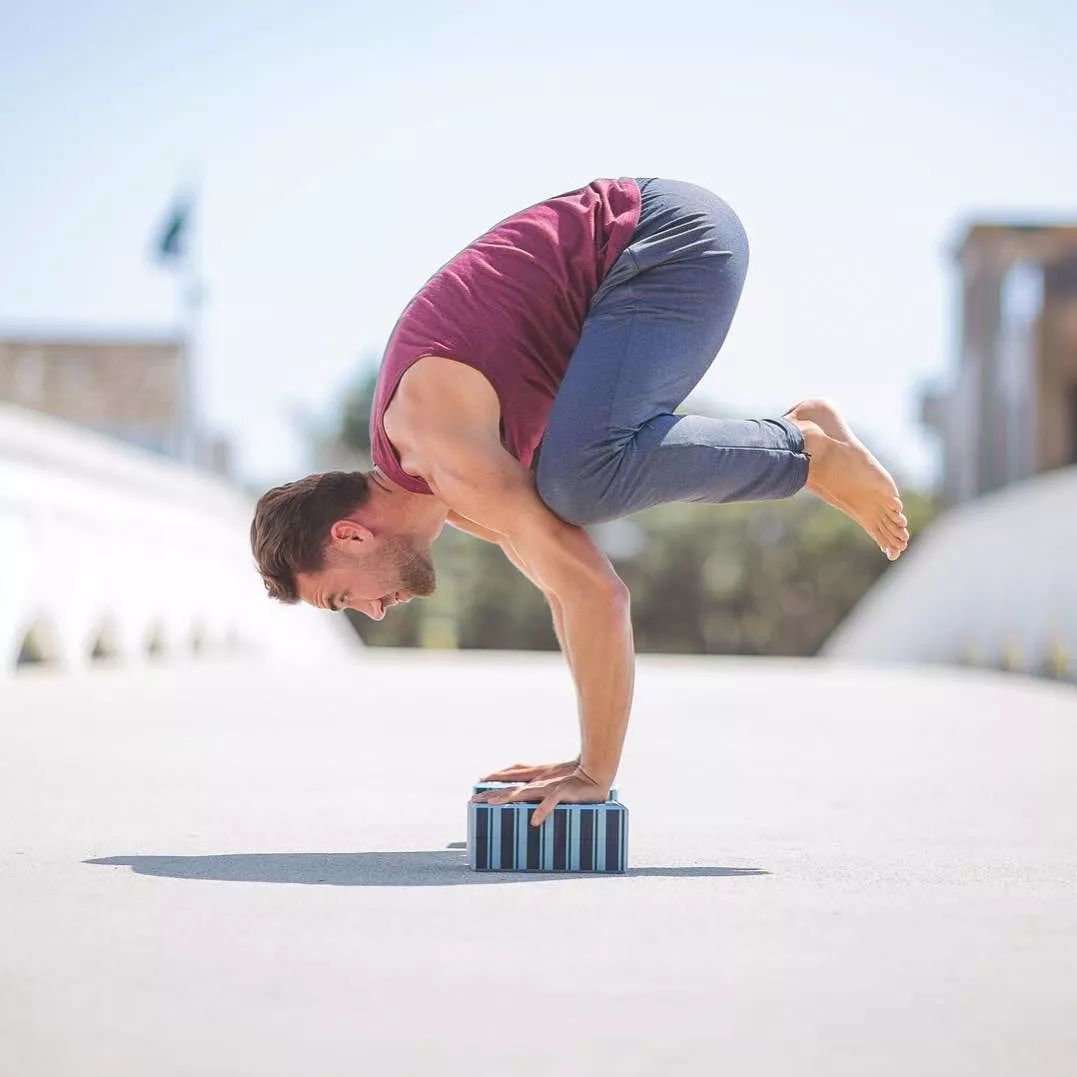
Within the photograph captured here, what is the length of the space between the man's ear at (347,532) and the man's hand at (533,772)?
22.3 inches

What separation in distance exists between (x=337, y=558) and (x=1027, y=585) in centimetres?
1101

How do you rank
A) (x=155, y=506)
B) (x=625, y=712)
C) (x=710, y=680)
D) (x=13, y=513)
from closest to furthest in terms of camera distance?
(x=625, y=712) → (x=13, y=513) → (x=710, y=680) → (x=155, y=506)

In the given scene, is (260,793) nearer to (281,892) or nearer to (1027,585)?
(281,892)

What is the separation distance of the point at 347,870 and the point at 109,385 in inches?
1097

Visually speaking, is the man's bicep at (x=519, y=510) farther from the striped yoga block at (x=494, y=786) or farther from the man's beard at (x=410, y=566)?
the striped yoga block at (x=494, y=786)

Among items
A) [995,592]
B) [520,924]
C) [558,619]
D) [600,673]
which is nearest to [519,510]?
[600,673]

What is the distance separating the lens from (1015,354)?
2388 centimetres

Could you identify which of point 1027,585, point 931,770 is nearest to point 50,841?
point 931,770

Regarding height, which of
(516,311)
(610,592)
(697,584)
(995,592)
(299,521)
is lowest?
(697,584)

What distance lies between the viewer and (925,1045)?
70.3 inches

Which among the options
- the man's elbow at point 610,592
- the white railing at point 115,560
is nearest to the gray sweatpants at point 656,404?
the man's elbow at point 610,592

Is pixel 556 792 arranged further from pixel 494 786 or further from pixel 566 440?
pixel 566 440

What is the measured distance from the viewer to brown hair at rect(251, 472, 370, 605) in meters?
3.42

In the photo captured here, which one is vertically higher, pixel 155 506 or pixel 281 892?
pixel 281 892
